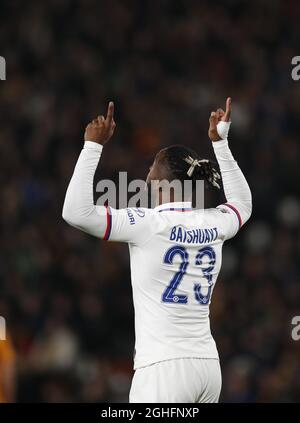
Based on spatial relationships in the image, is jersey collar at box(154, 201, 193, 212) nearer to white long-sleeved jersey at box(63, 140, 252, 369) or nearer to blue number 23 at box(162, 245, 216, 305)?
white long-sleeved jersey at box(63, 140, 252, 369)

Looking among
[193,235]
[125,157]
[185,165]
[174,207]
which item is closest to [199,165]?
[185,165]

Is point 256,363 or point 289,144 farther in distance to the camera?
point 289,144

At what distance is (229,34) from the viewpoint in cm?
1361

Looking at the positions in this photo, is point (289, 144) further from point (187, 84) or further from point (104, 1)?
point (104, 1)

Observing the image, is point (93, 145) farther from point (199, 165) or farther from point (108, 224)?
point (199, 165)

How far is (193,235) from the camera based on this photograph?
4.82 m

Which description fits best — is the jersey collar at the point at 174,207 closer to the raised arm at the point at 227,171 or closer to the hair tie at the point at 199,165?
the hair tie at the point at 199,165

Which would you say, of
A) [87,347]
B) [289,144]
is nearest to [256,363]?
[87,347]

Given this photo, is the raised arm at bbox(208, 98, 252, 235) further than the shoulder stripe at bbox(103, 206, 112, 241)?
Yes

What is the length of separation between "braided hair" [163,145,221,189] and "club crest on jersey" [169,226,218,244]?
9.1 inches

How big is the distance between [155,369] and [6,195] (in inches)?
263

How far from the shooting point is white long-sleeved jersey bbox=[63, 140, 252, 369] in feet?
15.3

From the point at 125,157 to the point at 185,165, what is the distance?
683 centimetres

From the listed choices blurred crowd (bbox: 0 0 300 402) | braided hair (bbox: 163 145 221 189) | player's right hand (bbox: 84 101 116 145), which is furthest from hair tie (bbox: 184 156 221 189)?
blurred crowd (bbox: 0 0 300 402)
